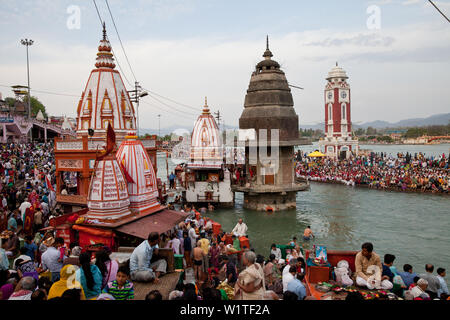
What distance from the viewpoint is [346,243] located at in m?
15.2

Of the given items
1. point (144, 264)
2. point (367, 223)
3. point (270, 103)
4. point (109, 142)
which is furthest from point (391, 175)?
point (144, 264)

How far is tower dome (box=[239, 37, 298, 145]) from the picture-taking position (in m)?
21.3

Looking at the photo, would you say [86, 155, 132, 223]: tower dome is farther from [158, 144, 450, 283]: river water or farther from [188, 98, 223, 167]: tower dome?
[188, 98, 223, 167]: tower dome

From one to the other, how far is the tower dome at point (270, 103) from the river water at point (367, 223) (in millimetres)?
5654

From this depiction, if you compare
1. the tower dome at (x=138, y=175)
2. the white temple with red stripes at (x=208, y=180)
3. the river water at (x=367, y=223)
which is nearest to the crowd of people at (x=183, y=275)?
the tower dome at (x=138, y=175)

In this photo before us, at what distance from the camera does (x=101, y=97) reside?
56.2ft

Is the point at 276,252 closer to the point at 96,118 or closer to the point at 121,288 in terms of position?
the point at 121,288

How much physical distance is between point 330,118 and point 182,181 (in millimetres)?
40467

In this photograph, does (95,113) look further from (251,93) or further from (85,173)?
(251,93)

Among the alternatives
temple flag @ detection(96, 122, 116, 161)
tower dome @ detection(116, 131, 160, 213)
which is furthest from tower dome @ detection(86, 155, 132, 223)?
tower dome @ detection(116, 131, 160, 213)

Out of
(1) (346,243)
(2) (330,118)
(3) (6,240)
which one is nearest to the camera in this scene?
(3) (6,240)

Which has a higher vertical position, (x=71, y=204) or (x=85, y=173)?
(x=85, y=173)

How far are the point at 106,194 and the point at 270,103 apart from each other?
14830 mm
